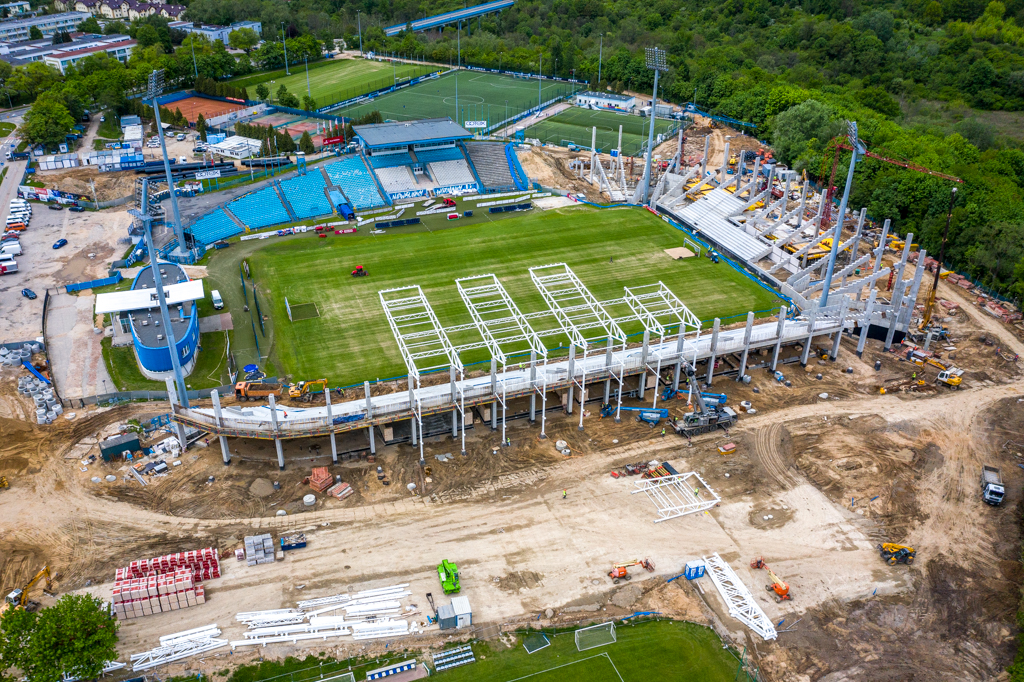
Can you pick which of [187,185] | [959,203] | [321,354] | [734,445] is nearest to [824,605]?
[734,445]

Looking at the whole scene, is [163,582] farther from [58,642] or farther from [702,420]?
[702,420]

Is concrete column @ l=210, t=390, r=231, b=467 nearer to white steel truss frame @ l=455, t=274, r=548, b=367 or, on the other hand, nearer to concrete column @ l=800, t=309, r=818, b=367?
white steel truss frame @ l=455, t=274, r=548, b=367

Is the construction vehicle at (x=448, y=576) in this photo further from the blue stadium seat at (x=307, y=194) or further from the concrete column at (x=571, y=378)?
the blue stadium seat at (x=307, y=194)

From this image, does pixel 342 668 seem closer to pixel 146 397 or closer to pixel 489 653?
pixel 489 653

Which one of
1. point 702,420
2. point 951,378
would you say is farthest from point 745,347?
point 951,378

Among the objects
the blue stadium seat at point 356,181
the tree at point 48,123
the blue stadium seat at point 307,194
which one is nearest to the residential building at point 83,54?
the tree at point 48,123
